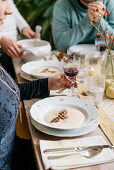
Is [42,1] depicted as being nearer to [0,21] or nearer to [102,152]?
[0,21]

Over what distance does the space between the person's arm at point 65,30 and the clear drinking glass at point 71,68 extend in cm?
89

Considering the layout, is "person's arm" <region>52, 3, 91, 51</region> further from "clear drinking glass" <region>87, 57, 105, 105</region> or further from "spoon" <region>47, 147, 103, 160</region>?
"spoon" <region>47, 147, 103, 160</region>

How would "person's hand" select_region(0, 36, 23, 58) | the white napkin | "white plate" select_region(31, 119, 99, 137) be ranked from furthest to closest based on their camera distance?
"person's hand" select_region(0, 36, 23, 58) < "white plate" select_region(31, 119, 99, 137) < the white napkin

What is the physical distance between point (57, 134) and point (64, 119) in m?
0.10

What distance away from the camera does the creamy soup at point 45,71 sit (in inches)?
55.2

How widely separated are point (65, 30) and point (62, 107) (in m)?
1.32

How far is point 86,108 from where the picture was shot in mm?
995

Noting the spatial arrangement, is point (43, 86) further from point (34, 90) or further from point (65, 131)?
point (65, 131)

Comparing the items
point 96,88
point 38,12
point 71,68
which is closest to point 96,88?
point 96,88

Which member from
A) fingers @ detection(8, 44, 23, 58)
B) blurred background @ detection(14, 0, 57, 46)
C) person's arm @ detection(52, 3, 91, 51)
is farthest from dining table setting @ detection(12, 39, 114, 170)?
blurred background @ detection(14, 0, 57, 46)

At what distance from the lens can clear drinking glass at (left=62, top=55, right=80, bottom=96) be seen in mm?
1160

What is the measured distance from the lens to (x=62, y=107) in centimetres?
104

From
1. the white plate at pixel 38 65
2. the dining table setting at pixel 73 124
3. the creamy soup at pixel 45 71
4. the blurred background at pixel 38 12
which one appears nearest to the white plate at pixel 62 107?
the dining table setting at pixel 73 124

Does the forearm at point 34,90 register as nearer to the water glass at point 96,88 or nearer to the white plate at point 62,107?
the white plate at point 62,107
